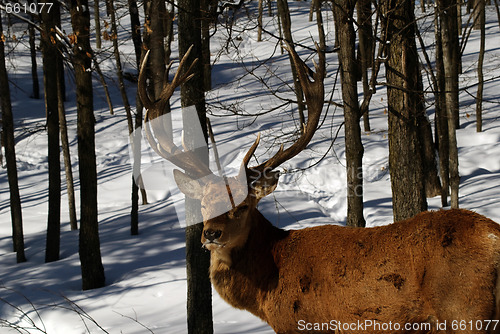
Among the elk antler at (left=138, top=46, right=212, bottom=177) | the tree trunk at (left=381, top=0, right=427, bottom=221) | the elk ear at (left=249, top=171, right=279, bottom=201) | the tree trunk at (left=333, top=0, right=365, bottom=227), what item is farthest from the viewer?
the tree trunk at (left=333, top=0, right=365, bottom=227)

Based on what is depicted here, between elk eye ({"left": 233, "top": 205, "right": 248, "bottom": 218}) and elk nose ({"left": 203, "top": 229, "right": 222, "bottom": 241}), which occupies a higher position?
elk eye ({"left": 233, "top": 205, "right": 248, "bottom": 218})

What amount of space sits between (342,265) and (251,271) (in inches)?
33.1

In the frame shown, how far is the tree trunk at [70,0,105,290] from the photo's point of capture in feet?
35.8

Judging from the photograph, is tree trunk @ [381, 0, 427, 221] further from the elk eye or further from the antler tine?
the elk eye

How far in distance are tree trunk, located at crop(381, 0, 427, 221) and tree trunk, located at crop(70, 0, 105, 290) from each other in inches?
245

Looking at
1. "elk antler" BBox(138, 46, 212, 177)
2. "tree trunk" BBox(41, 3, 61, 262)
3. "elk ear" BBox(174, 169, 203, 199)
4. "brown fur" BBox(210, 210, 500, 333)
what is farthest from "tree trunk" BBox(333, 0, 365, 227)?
"tree trunk" BBox(41, 3, 61, 262)

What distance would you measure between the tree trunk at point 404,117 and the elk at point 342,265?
226cm

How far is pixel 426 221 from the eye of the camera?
391 centimetres

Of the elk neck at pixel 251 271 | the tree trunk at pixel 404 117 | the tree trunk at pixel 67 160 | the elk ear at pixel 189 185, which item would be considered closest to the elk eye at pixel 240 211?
the elk neck at pixel 251 271

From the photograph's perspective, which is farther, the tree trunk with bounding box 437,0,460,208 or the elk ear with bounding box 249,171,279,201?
the tree trunk with bounding box 437,0,460,208

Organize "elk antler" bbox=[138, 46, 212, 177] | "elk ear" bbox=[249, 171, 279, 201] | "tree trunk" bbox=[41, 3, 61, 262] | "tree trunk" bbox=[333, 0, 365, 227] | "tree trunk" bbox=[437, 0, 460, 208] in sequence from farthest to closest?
"tree trunk" bbox=[41, 3, 61, 262], "tree trunk" bbox=[437, 0, 460, 208], "tree trunk" bbox=[333, 0, 365, 227], "elk antler" bbox=[138, 46, 212, 177], "elk ear" bbox=[249, 171, 279, 201]

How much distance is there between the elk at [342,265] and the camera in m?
3.59

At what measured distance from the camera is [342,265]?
4156 millimetres

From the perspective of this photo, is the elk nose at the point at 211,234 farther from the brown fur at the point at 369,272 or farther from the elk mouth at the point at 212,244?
the brown fur at the point at 369,272
